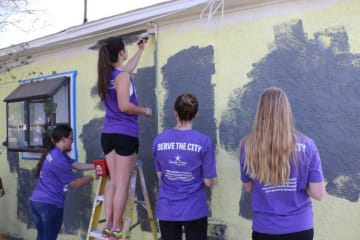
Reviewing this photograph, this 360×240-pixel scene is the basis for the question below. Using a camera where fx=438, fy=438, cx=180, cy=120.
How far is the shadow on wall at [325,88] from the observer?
11.7 ft

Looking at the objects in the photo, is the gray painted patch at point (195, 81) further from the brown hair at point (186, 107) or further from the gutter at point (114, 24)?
the brown hair at point (186, 107)

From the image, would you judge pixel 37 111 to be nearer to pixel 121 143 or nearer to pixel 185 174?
pixel 121 143

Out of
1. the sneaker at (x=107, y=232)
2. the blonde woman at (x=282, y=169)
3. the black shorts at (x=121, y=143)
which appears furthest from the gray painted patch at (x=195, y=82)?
the blonde woman at (x=282, y=169)

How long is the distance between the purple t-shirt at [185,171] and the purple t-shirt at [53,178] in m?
1.65

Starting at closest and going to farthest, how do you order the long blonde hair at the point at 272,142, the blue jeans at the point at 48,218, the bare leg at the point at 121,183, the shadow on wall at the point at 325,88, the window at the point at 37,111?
the long blonde hair at the point at 272,142 → the shadow on wall at the point at 325,88 → the bare leg at the point at 121,183 → the blue jeans at the point at 48,218 → the window at the point at 37,111

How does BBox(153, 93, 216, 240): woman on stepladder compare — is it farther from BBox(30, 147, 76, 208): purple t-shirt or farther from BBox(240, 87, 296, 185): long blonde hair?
BBox(30, 147, 76, 208): purple t-shirt

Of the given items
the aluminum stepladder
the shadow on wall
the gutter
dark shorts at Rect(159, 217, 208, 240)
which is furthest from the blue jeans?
the shadow on wall

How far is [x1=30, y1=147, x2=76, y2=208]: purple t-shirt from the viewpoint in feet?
15.9

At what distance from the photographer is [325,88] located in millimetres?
3699

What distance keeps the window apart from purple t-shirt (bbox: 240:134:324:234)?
3788 mm

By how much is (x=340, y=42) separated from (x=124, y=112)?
1945 mm

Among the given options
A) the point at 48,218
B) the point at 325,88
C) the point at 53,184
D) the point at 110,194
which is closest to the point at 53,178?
the point at 53,184

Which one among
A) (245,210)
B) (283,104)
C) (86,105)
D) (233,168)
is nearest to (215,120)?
(233,168)

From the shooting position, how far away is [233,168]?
4.30 meters
